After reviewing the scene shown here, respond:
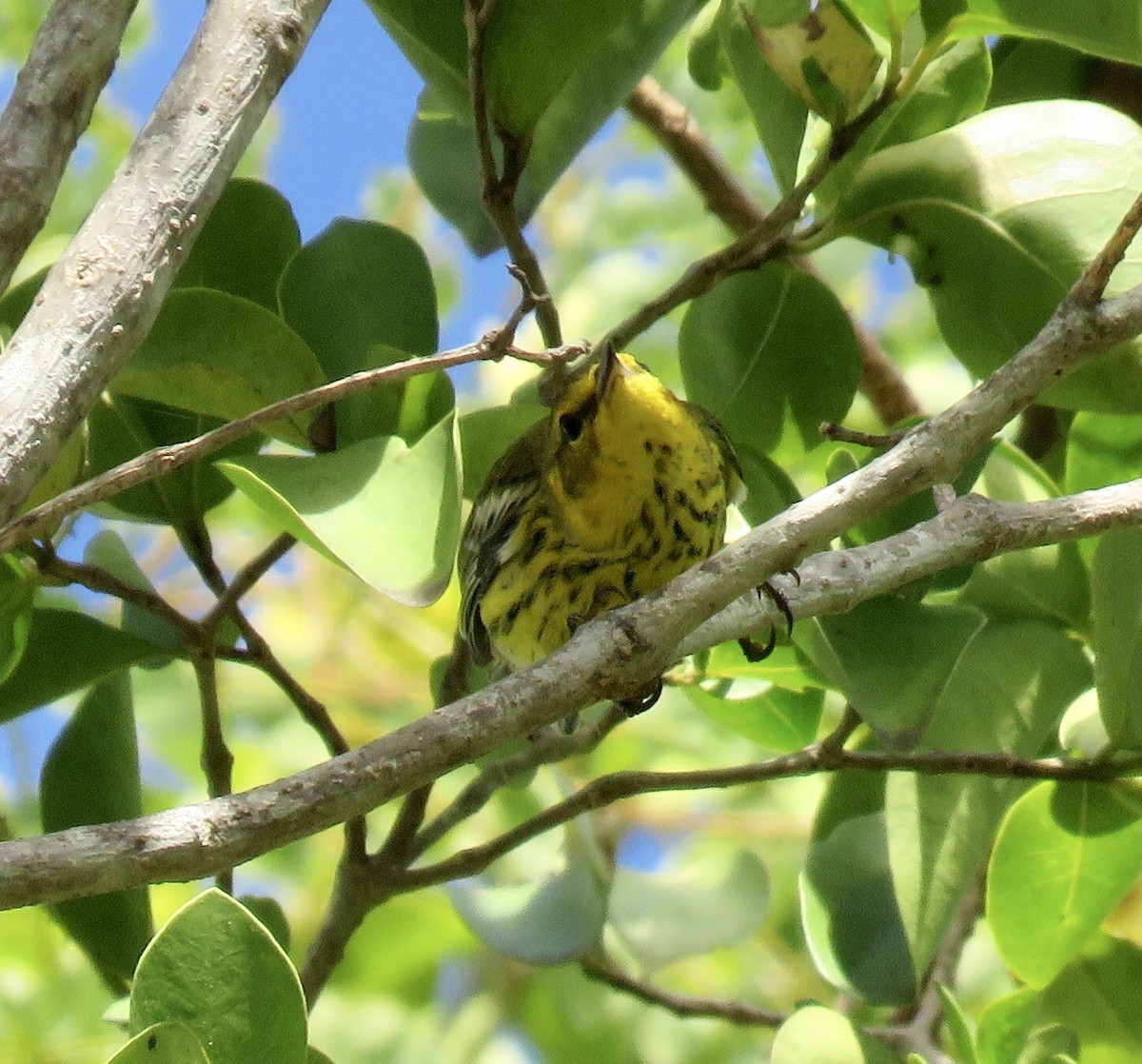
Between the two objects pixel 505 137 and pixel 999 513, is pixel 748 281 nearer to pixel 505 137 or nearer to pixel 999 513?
pixel 505 137

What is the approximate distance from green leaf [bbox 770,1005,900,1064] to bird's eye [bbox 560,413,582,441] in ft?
2.84

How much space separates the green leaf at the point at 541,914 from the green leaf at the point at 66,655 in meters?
0.53

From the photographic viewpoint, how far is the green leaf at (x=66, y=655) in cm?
159

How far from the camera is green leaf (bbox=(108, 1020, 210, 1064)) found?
99 cm

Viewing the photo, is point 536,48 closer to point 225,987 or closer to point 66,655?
point 66,655

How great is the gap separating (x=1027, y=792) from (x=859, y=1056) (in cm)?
34

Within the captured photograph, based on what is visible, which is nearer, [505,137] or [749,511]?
[505,137]

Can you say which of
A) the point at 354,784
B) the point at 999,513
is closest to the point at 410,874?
the point at 354,784

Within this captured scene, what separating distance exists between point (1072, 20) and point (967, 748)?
0.74 m

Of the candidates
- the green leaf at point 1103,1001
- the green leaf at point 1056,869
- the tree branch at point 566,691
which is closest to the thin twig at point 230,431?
the tree branch at point 566,691

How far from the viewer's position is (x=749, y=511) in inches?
69.7

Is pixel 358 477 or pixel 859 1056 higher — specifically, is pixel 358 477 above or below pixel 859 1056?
above

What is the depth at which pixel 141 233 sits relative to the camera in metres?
1.18

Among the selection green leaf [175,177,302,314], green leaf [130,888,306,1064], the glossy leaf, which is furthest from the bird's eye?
green leaf [130,888,306,1064]
